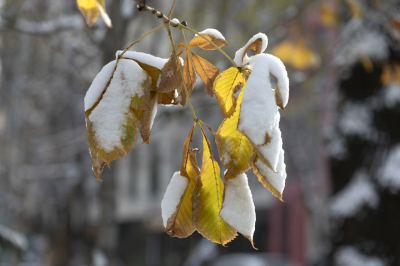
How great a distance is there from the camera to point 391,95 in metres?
5.01

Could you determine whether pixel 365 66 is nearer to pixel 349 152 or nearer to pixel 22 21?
pixel 349 152

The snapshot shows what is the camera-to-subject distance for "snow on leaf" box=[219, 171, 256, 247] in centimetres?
94

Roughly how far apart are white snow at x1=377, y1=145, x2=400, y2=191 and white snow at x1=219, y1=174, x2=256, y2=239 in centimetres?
430

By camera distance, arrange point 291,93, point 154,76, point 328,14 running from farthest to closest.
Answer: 1. point 291,93
2. point 328,14
3. point 154,76

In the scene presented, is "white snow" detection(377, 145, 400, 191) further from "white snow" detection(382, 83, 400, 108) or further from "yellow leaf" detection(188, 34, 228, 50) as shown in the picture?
"yellow leaf" detection(188, 34, 228, 50)

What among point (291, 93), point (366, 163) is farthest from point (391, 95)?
point (291, 93)

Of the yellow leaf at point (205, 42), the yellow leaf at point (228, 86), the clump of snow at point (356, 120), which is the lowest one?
the clump of snow at point (356, 120)

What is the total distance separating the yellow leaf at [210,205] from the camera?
99cm

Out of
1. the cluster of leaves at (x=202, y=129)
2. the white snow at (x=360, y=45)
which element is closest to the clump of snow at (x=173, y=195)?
the cluster of leaves at (x=202, y=129)

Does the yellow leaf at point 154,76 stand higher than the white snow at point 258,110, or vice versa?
the white snow at point 258,110

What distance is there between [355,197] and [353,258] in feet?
2.18

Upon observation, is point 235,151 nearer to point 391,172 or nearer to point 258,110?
point 258,110

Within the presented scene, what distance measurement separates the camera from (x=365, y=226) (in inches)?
193

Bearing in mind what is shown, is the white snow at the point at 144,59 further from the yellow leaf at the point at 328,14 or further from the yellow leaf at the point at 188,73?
the yellow leaf at the point at 328,14
